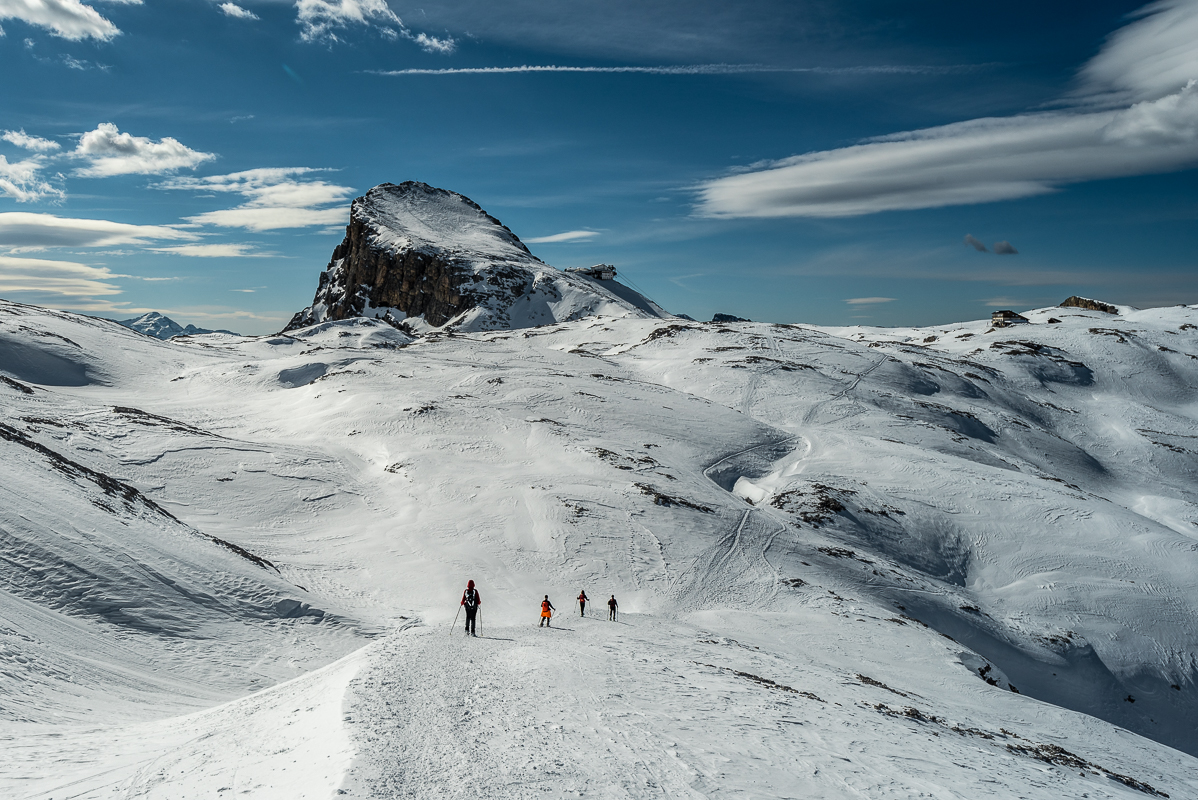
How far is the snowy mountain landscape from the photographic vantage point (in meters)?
10.5

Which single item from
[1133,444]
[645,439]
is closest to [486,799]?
[645,439]

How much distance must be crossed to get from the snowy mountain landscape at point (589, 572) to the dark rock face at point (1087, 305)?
4092 centimetres

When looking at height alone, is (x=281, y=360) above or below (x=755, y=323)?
below

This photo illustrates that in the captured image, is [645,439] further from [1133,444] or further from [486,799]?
[1133,444]

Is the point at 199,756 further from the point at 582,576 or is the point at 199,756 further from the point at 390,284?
the point at 390,284

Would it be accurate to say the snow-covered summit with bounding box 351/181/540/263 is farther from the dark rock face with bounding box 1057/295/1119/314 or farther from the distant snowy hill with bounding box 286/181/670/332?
the dark rock face with bounding box 1057/295/1119/314

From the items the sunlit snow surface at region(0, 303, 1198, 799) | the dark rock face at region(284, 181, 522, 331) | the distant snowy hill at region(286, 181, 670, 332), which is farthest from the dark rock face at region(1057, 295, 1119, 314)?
the dark rock face at region(284, 181, 522, 331)

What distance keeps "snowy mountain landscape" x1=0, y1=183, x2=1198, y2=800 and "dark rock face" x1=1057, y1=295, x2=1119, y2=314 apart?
4092 centimetres

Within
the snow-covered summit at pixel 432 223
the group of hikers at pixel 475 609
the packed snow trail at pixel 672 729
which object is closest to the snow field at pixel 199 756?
the packed snow trail at pixel 672 729

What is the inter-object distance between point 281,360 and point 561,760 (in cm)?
6495

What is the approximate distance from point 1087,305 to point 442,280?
121m

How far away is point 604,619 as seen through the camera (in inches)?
926

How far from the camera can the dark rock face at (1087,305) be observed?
112019 mm

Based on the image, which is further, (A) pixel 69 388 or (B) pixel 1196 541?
(A) pixel 69 388
